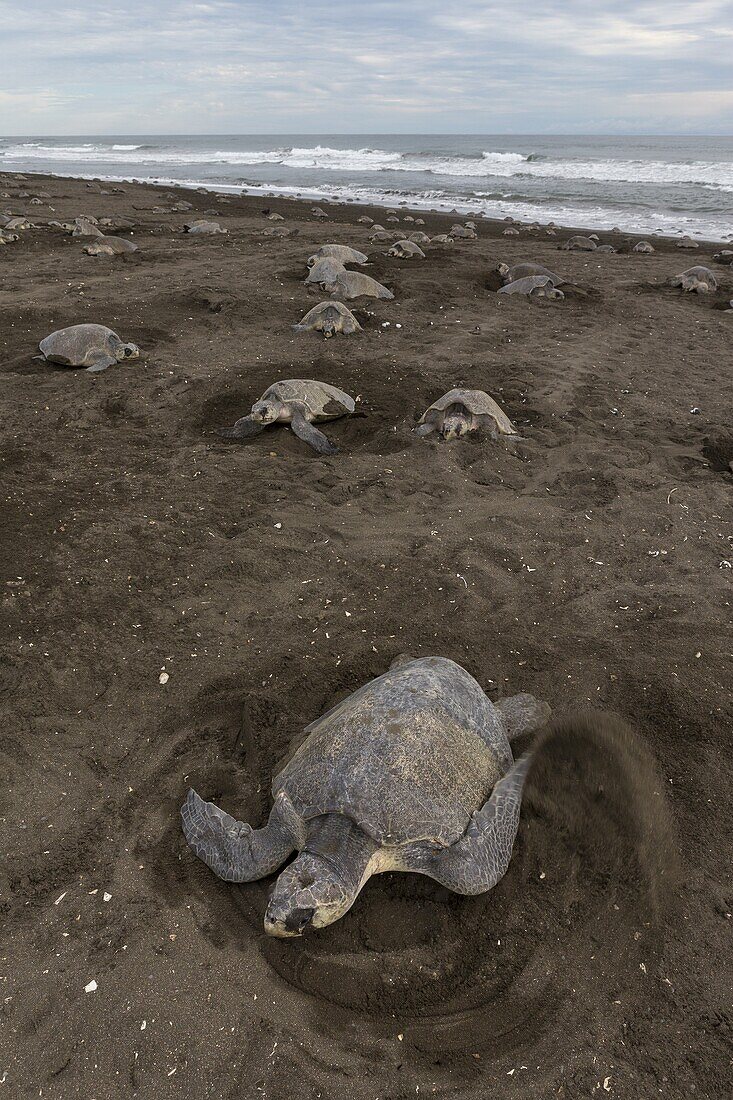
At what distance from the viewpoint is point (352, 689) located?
376cm

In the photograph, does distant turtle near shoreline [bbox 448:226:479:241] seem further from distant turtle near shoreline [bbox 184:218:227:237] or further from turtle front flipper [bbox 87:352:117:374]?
turtle front flipper [bbox 87:352:117:374]

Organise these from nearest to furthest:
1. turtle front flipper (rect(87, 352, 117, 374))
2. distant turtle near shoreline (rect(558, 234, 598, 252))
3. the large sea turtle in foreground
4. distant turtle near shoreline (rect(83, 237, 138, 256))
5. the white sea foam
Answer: the large sea turtle in foreground → turtle front flipper (rect(87, 352, 117, 374)) → distant turtle near shoreline (rect(83, 237, 138, 256)) → distant turtle near shoreline (rect(558, 234, 598, 252)) → the white sea foam

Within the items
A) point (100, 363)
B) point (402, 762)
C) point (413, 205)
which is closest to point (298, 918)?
point (402, 762)

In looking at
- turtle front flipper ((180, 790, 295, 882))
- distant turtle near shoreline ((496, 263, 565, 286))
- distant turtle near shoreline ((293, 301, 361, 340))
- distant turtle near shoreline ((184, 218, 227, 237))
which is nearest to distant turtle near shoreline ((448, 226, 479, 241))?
distant turtle near shoreline ((496, 263, 565, 286))

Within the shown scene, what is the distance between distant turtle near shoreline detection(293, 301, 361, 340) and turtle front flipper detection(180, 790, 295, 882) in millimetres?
8036

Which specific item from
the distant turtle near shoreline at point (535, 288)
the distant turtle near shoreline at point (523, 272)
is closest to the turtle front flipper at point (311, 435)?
the distant turtle near shoreline at point (535, 288)

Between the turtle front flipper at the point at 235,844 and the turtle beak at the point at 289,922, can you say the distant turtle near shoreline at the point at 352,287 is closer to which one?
the turtle front flipper at the point at 235,844

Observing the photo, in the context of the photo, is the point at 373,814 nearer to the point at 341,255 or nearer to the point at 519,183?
the point at 341,255

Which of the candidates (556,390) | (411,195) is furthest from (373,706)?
(411,195)

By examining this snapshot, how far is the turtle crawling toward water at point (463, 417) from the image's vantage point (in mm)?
6641

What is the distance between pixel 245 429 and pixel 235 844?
475 centimetres

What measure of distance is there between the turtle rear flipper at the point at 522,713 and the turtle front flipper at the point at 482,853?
19.2 inches

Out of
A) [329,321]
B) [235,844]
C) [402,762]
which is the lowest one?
[235,844]

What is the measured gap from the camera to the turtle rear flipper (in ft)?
11.2
